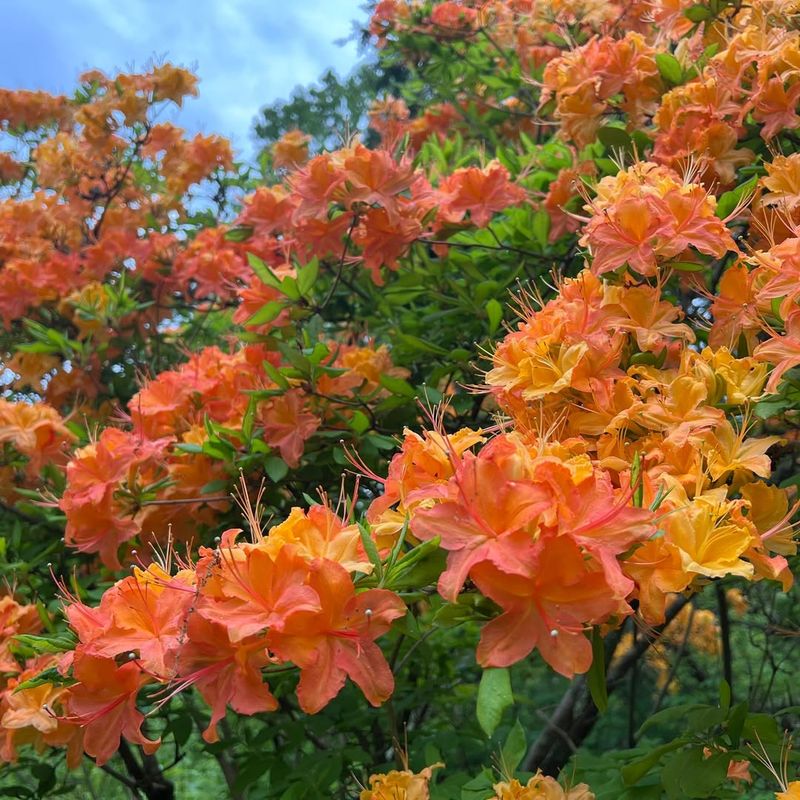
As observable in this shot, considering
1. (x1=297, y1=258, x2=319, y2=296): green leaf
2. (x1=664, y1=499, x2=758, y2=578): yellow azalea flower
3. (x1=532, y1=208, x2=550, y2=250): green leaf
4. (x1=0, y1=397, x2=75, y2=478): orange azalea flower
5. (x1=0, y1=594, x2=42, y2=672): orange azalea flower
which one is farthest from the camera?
(x1=0, y1=397, x2=75, y2=478): orange azalea flower

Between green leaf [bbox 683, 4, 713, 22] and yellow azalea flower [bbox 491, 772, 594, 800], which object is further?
green leaf [bbox 683, 4, 713, 22]

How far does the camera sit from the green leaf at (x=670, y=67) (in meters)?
2.12

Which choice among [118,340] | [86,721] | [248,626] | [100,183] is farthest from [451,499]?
[100,183]

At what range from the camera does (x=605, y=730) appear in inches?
165

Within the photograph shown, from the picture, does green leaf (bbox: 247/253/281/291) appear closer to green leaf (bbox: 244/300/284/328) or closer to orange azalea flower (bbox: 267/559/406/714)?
green leaf (bbox: 244/300/284/328)

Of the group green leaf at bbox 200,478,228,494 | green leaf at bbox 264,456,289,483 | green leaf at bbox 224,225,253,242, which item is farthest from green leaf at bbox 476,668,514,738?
green leaf at bbox 224,225,253,242

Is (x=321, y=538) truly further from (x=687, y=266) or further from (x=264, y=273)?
(x=264, y=273)

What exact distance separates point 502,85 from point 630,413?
2812 millimetres

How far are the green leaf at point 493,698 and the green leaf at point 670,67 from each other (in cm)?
165

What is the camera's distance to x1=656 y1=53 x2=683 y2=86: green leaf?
2.12 m

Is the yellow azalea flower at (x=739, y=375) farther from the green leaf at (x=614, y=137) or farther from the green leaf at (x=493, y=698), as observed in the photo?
the green leaf at (x=614, y=137)

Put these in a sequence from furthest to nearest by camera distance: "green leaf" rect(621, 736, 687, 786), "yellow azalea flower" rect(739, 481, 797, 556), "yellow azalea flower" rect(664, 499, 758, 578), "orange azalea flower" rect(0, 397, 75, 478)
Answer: "orange azalea flower" rect(0, 397, 75, 478) < "green leaf" rect(621, 736, 687, 786) < "yellow azalea flower" rect(739, 481, 797, 556) < "yellow azalea flower" rect(664, 499, 758, 578)

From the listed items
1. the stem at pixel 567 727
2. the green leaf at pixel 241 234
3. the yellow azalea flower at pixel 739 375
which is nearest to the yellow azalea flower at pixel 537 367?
the yellow azalea flower at pixel 739 375

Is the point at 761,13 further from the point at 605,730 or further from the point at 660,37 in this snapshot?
the point at 605,730
